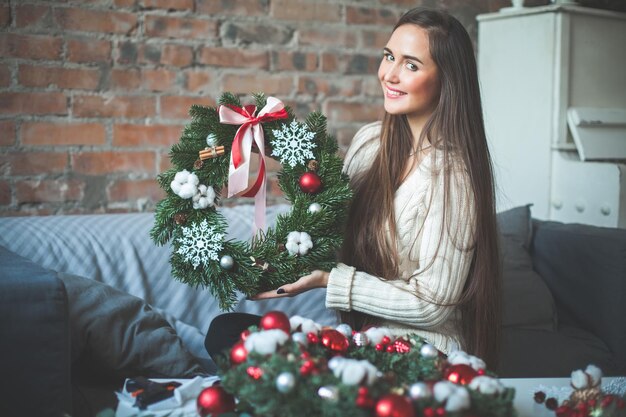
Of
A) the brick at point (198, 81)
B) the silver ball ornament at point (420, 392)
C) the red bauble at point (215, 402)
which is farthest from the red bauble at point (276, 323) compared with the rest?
the brick at point (198, 81)

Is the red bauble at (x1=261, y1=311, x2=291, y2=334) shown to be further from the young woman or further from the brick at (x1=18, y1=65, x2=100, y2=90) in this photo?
the brick at (x1=18, y1=65, x2=100, y2=90)

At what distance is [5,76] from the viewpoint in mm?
2225

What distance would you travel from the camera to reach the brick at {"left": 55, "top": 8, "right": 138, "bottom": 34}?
7.57 feet

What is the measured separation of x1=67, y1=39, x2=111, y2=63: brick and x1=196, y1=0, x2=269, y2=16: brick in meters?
0.35

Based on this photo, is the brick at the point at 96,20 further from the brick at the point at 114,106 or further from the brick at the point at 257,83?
the brick at the point at 257,83

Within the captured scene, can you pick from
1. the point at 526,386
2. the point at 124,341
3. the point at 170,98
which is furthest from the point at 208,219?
the point at 170,98

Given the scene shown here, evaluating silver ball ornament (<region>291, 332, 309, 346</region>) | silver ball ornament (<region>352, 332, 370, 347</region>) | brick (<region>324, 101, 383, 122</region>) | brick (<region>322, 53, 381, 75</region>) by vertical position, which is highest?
brick (<region>322, 53, 381, 75</region>)

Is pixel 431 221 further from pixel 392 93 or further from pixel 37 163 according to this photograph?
pixel 37 163

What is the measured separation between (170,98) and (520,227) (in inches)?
49.4

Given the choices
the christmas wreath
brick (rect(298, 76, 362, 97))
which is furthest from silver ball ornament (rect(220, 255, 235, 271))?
brick (rect(298, 76, 362, 97))

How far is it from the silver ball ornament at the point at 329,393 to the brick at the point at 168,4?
1822mm

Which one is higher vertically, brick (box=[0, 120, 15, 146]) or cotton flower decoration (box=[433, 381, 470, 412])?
brick (box=[0, 120, 15, 146])

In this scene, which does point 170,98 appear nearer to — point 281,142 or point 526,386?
point 281,142

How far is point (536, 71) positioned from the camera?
285 cm
